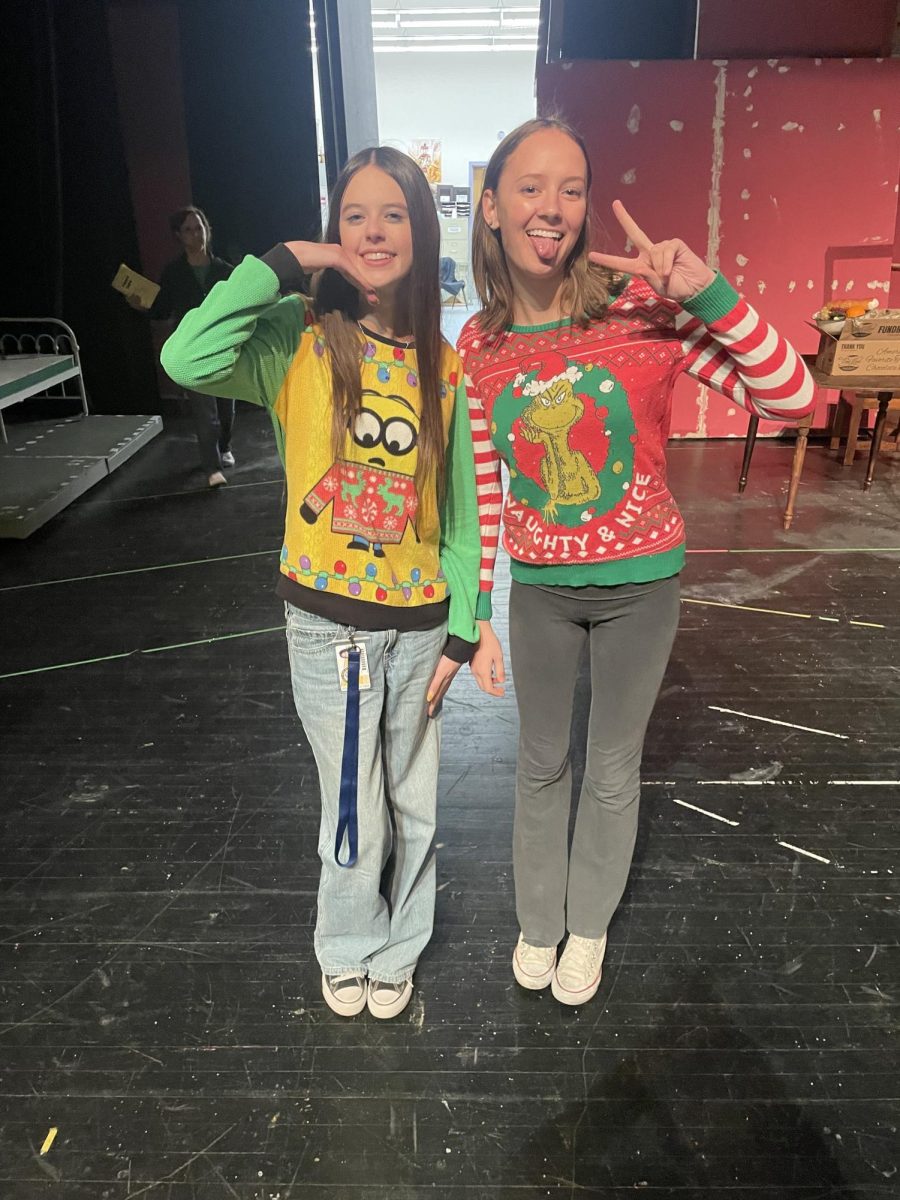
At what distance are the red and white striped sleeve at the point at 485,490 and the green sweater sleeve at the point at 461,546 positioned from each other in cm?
2

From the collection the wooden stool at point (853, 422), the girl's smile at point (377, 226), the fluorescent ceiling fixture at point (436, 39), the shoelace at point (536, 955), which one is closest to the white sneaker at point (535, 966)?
the shoelace at point (536, 955)

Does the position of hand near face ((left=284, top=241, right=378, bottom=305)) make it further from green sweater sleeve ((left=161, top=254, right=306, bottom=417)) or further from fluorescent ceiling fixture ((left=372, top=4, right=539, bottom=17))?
fluorescent ceiling fixture ((left=372, top=4, right=539, bottom=17))

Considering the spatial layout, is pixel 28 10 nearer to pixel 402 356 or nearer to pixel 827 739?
pixel 402 356

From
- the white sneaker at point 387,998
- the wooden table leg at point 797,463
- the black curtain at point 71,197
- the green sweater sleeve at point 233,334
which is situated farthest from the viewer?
the black curtain at point 71,197

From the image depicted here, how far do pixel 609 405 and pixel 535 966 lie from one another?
1.10 m

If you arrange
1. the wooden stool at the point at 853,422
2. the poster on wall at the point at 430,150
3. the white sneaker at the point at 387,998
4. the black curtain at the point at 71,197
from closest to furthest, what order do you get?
1. the white sneaker at the point at 387,998
2. the wooden stool at the point at 853,422
3. the black curtain at the point at 71,197
4. the poster on wall at the point at 430,150

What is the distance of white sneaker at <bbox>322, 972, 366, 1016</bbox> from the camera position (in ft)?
5.40

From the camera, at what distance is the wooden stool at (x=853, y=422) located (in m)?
4.94

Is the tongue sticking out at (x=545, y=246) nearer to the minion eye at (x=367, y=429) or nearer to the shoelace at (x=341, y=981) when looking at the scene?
the minion eye at (x=367, y=429)

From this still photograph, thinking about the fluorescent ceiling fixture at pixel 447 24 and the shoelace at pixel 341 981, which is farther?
the fluorescent ceiling fixture at pixel 447 24

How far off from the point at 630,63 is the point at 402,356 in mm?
4694

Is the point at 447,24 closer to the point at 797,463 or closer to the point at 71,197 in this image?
the point at 71,197

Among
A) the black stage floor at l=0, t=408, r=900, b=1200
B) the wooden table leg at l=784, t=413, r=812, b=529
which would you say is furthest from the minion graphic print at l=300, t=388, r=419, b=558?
the wooden table leg at l=784, t=413, r=812, b=529

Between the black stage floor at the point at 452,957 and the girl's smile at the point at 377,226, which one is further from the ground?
the girl's smile at the point at 377,226
